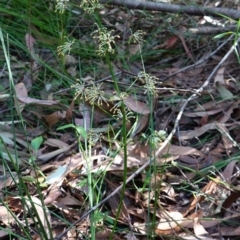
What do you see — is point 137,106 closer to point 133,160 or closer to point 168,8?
point 133,160

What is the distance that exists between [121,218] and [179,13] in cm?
142

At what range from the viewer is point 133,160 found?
6.23 ft

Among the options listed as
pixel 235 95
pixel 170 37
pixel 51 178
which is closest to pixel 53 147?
pixel 51 178

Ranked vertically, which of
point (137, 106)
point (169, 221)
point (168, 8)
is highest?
point (168, 8)

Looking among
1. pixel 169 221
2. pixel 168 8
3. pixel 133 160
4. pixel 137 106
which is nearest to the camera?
pixel 169 221

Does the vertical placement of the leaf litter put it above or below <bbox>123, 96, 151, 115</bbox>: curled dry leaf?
below

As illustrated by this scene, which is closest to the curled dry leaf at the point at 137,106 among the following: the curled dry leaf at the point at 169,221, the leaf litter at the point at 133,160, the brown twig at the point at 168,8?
the leaf litter at the point at 133,160

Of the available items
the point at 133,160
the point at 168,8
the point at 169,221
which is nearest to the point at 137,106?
the point at 133,160

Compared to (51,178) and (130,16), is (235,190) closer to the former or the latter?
(51,178)

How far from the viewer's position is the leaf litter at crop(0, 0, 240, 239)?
1.67 meters

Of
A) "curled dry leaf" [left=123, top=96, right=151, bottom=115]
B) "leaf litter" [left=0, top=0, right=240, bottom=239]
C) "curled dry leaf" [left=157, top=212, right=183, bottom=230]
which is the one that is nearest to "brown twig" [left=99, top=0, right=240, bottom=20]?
"leaf litter" [left=0, top=0, right=240, bottom=239]

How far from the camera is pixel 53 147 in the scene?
2.04 metres

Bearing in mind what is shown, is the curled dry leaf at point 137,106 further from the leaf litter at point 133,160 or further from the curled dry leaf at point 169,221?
the curled dry leaf at point 169,221

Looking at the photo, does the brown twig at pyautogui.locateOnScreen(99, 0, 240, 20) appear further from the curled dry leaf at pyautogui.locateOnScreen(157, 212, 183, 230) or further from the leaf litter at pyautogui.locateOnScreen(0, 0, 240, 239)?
the curled dry leaf at pyautogui.locateOnScreen(157, 212, 183, 230)
